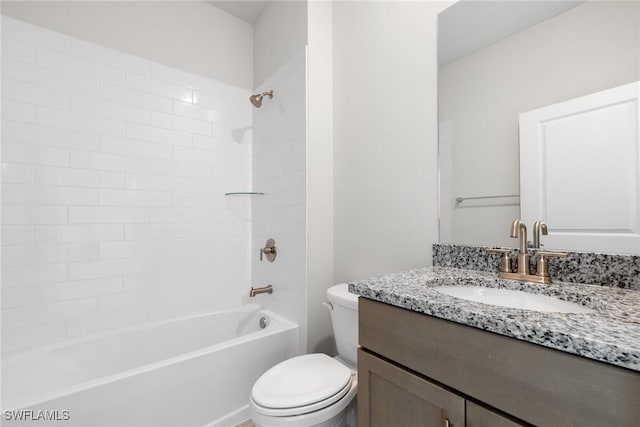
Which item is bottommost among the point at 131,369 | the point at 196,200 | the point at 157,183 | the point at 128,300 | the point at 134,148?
the point at 131,369

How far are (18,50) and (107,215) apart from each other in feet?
3.08

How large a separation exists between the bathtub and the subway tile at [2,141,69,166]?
0.99 meters

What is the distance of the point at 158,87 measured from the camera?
1881 mm

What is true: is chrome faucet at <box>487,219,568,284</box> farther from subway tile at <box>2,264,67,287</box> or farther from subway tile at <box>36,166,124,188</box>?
subway tile at <box>2,264,67,287</box>

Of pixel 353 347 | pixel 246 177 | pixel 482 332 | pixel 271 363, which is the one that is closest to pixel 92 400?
pixel 271 363

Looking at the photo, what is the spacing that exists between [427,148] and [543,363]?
3.26 feet

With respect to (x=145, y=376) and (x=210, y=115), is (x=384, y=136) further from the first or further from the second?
(x=145, y=376)

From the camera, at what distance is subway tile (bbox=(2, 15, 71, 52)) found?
57.4 inches

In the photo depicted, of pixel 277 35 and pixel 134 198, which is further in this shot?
pixel 277 35

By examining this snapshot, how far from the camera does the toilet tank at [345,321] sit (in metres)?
1.31

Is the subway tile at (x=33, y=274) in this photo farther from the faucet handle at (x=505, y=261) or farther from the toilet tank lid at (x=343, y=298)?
the faucet handle at (x=505, y=261)

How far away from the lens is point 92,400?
1.11m

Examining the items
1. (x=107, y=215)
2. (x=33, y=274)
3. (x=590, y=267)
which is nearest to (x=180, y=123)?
(x=107, y=215)

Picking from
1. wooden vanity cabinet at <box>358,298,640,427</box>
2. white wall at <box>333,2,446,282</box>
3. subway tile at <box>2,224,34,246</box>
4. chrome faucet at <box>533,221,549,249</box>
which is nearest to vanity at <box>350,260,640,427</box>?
wooden vanity cabinet at <box>358,298,640,427</box>
